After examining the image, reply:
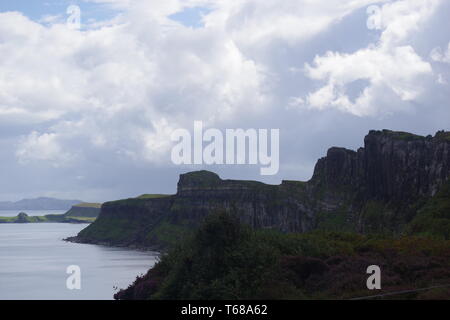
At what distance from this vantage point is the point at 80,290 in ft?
342

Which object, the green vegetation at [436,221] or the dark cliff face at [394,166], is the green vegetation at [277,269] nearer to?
the green vegetation at [436,221]

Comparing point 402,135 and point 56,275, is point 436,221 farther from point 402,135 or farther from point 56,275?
point 56,275

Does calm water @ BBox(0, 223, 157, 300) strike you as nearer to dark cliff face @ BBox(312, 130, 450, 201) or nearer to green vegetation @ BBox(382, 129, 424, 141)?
dark cliff face @ BBox(312, 130, 450, 201)

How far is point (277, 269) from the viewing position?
46125 millimetres

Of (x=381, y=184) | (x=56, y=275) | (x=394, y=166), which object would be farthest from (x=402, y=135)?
(x=56, y=275)

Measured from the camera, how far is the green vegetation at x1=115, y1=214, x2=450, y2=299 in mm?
42688

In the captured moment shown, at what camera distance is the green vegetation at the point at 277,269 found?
42.7m

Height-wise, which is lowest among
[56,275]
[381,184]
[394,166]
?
[56,275]

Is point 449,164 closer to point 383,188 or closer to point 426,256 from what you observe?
point 383,188

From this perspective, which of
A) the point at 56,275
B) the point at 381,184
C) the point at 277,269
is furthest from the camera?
the point at 381,184

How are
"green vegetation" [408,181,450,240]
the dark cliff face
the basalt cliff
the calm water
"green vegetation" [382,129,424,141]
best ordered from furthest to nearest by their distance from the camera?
"green vegetation" [382,129,424,141]
the dark cliff face
the basalt cliff
the calm water
"green vegetation" [408,181,450,240]

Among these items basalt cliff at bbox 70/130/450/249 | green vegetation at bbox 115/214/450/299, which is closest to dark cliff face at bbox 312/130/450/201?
basalt cliff at bbox 70/130/450/249

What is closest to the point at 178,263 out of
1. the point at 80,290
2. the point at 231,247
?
the point at 231,247
